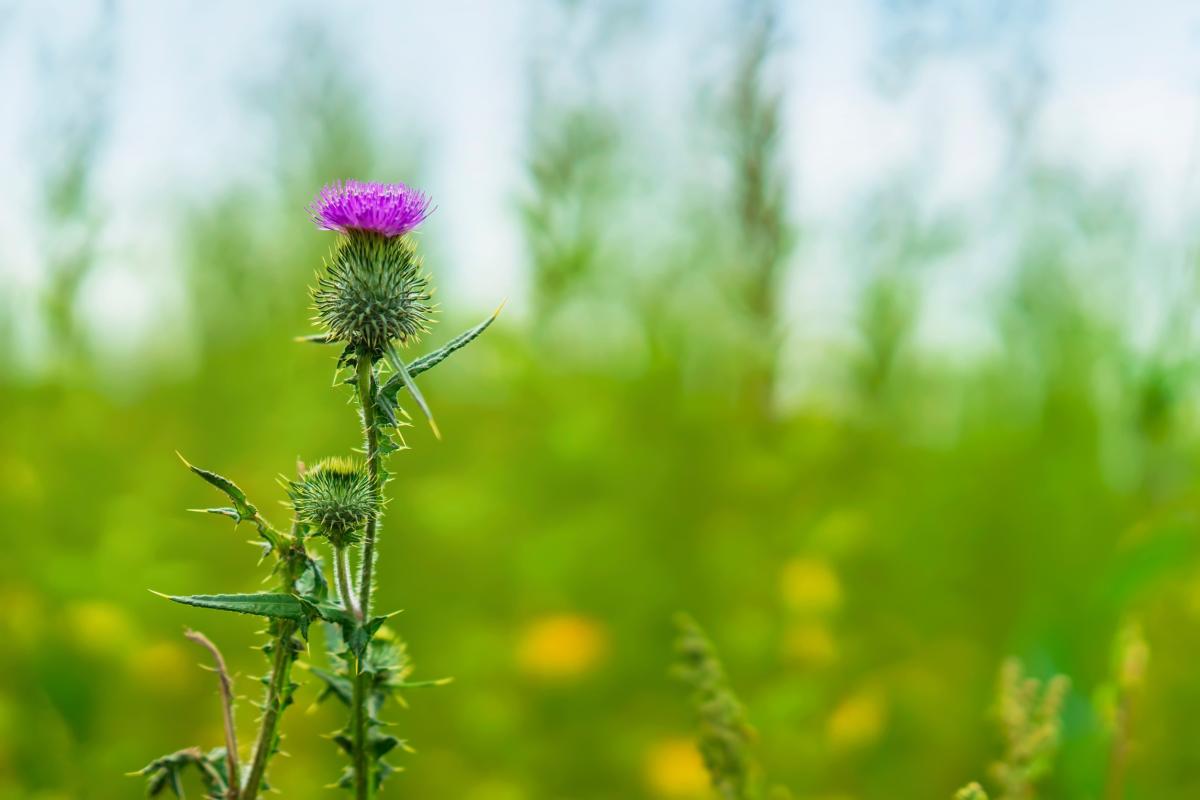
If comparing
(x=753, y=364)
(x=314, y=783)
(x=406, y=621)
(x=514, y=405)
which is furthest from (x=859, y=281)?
(x=314, y=783)

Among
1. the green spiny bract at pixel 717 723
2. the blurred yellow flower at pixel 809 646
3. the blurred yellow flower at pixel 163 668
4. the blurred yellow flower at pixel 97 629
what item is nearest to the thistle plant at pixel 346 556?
the green spiny bract at pixel 717 723

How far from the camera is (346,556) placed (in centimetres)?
126

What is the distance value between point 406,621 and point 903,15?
255 cm

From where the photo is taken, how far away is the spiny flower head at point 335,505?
1256 millimetres

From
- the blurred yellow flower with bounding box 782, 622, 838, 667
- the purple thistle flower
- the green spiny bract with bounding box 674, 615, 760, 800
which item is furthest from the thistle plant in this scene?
the blurred yellow flower with bounding box 782, 622, 838, 667

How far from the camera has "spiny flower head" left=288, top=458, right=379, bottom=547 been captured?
1256 mm

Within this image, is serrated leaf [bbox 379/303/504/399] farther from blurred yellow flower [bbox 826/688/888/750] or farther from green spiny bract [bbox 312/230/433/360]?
blurred yellow flower [bbox 826/688/888/750]

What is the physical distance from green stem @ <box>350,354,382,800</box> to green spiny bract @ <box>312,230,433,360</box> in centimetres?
9

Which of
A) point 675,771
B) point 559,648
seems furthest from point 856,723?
point 559,648

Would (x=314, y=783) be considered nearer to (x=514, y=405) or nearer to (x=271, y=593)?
(x=514, y=405)

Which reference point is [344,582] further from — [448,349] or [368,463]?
[448,349]

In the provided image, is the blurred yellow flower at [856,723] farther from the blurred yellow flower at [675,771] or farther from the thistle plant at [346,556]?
the thistle plant at [346,556]

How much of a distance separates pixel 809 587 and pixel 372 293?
190cm

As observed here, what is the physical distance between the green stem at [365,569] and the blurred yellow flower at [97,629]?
6.07 ft
